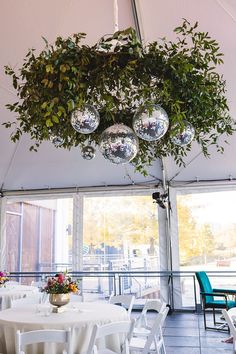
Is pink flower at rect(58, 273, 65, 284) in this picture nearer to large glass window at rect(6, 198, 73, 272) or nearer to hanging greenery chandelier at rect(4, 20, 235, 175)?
hanging greenery chandelier at rect(4, 20, 235, 175)

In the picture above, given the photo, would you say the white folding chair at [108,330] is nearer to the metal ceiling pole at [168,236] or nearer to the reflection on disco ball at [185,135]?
the reflection on disco ball at [185,135]

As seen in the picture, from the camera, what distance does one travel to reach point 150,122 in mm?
2293

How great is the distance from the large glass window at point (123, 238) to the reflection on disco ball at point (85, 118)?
19.8 ft

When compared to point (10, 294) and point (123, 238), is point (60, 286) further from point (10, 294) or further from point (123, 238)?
point (123, 238)

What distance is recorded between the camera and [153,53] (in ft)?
7.78

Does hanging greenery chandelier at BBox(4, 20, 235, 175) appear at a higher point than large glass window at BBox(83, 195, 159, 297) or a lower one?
higher

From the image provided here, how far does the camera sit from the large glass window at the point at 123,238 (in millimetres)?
8242

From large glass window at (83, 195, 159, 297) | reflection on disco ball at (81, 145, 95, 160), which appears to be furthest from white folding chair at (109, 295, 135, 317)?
large glass window at (83, 195, 159, 297)

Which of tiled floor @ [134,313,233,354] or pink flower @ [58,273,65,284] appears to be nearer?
pink flower @ [58,273,65,284]

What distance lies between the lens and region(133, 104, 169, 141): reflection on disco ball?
2.29 m

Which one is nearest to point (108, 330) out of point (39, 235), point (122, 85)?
point (122, 85)

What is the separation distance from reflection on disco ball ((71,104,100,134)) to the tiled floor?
11.9 ft

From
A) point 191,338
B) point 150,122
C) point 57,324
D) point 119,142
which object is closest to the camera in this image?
point 150,122

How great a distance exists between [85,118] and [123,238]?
20.9 ft
